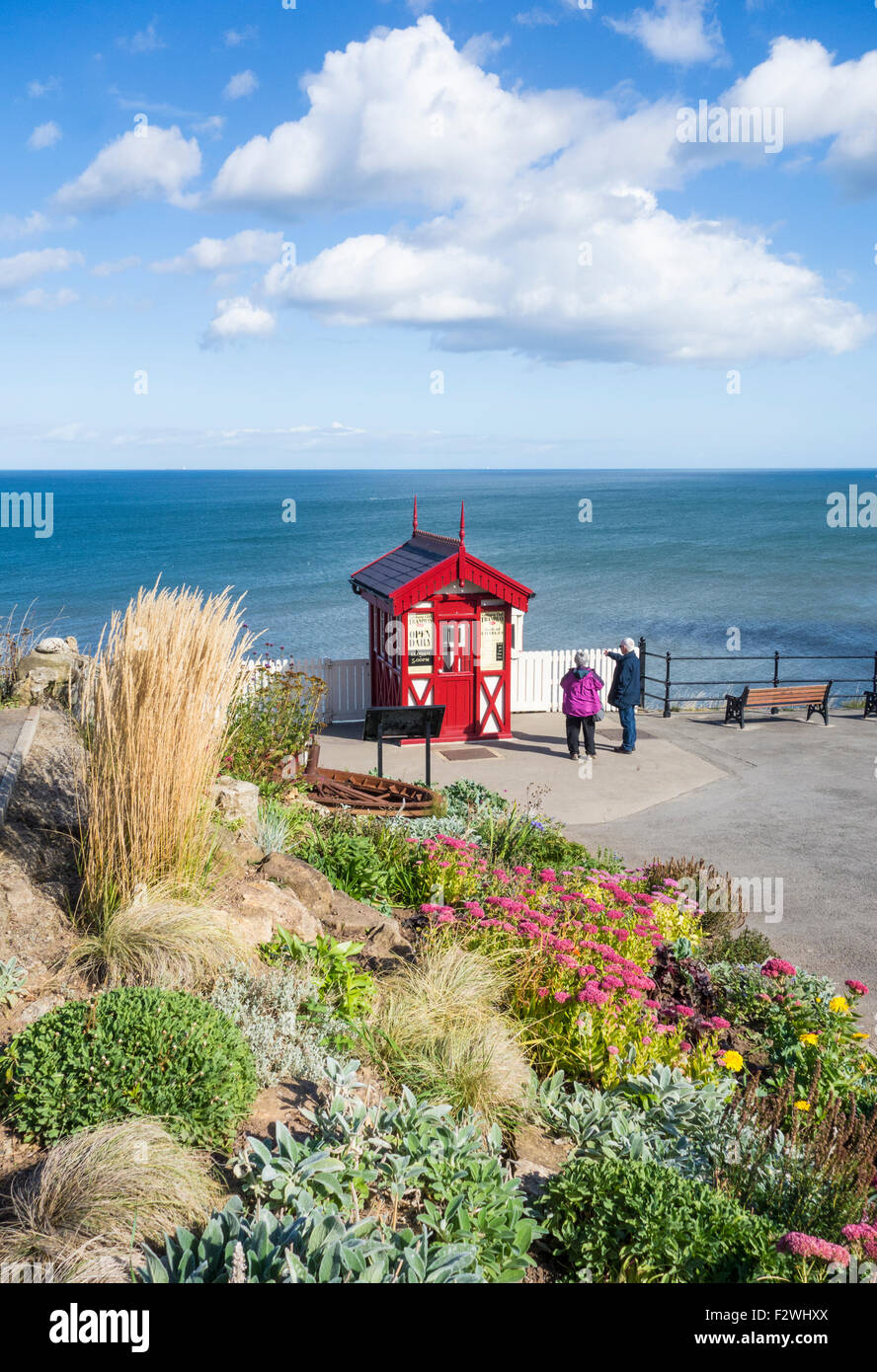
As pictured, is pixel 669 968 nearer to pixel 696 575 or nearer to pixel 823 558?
pixel 696 575

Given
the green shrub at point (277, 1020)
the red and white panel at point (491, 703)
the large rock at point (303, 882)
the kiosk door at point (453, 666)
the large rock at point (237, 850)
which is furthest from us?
the red and white panel at point (491, 703)

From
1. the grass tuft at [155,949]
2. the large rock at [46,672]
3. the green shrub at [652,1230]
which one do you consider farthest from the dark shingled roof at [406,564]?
the green shrub at [652,1230]

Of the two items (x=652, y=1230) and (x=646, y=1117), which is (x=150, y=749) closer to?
(x=646, y=1117)

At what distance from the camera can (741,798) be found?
12484 mm

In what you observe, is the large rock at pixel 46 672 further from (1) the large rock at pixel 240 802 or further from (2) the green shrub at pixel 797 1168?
(2) the green shrub at pixel 797 1168

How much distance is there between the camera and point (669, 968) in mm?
6121

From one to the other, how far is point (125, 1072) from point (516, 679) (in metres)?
14.8

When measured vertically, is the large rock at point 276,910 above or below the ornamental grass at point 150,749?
below

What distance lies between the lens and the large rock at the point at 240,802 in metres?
7.02

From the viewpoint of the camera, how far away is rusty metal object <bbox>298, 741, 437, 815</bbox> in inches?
387

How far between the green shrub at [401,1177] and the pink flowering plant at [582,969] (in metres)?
1.23

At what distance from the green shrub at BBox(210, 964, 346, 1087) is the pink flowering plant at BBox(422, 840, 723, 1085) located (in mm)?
1214

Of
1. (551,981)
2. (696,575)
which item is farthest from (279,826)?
(696,575)

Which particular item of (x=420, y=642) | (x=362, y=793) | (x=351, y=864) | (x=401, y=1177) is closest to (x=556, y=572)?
(x=420, y=642)
